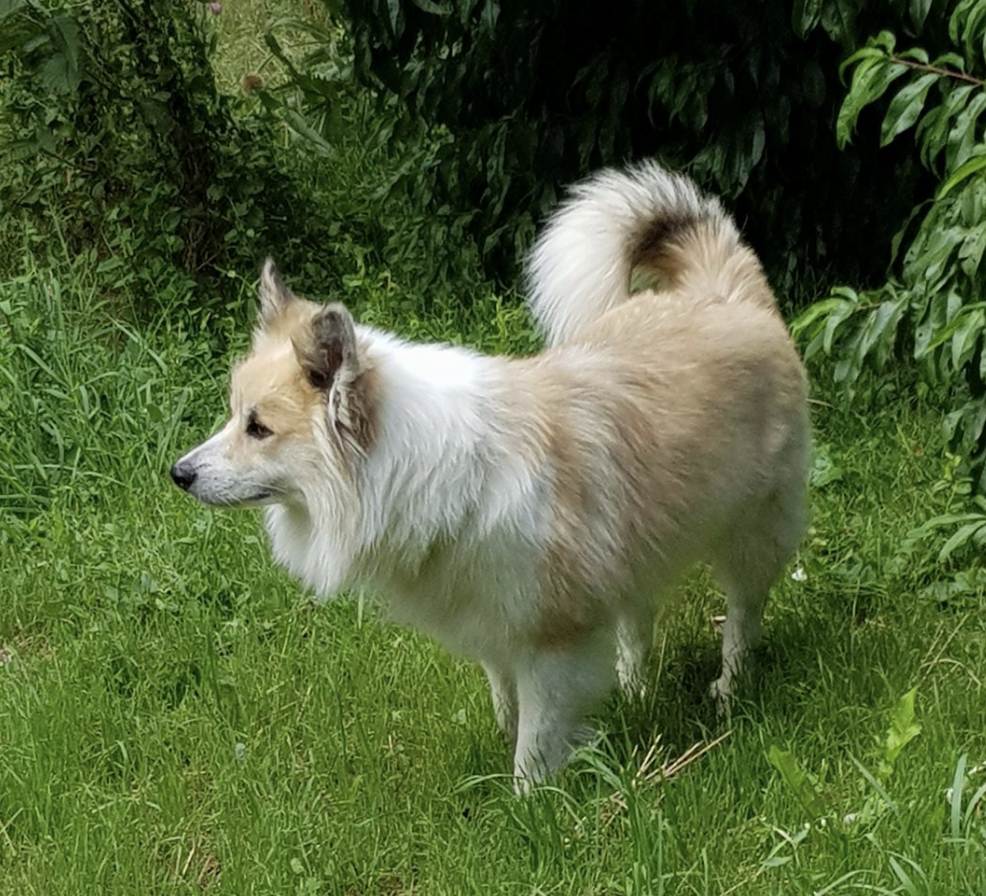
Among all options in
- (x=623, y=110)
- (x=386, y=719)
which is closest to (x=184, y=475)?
(x=386, y=719)

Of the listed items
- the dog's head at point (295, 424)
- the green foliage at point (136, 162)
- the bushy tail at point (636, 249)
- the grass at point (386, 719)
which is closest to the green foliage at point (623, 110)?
the green foliage at point (136, 162)

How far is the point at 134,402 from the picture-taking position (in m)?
4.64

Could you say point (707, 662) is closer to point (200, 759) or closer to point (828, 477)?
point (828, 477)

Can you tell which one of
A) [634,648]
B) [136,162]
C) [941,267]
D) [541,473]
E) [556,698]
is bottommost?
[634,648]

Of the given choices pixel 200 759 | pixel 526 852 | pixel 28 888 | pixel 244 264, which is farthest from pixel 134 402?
pixel 526 852

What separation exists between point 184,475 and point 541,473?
745 millimetres

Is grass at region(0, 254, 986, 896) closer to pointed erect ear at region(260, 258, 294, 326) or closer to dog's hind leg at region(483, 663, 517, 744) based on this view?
dog's hind leg at region(483, 663, 517, 744)

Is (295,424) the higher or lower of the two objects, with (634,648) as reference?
higher

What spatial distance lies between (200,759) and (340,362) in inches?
45.3

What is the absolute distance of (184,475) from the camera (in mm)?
2771

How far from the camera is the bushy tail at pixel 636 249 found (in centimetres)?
353

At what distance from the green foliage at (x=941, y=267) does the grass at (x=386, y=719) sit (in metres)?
0.62

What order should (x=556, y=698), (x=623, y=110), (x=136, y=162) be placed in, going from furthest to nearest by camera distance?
(x=136, y=162), (x=623, y=110), (x=556, y=698)

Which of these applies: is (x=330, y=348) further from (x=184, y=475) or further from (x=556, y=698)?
(x=556, y=698)
